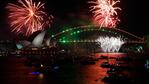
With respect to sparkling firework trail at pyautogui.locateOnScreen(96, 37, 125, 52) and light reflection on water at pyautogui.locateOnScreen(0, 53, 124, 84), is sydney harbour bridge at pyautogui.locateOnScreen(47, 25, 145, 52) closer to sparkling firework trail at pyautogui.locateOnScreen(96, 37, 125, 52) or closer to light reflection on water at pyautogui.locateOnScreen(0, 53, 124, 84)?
sparkling firework trail at pyautogui.locateOnScreen(96, 37, 125, 52)

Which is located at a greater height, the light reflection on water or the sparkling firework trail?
the sparkling firework trail

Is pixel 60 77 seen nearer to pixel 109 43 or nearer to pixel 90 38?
pixel 109 43

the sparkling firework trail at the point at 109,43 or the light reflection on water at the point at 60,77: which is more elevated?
the sparkling firework trail at the point at 109,43

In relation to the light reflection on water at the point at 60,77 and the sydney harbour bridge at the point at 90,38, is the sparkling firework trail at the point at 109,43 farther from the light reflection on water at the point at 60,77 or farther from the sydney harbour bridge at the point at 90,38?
the light reflection on water at the point at 60,77

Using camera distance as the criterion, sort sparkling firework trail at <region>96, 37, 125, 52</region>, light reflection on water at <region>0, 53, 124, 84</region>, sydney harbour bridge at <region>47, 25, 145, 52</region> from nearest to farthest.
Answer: light reflection on water at <region>0, 53, 124, 84</region> → sparkling firework trail at <region>96, 37, 125, 52</region> → sydney harbour bridge at <region>47, 25, 145, 52</region>

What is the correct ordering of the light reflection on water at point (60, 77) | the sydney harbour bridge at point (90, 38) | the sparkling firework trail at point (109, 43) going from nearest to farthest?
the light reflection on water at point (60, 77)
the sparkling firework trail at point (109, 43)
the sydney harbour bridge at point (90, 38)

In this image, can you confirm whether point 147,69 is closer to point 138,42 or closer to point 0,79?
point 0,79

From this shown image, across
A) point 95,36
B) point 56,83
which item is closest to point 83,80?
point 56,83

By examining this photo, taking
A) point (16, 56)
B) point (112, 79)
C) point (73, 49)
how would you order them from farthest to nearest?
point (73, 49) → point (16, 56) → point (112, 79)

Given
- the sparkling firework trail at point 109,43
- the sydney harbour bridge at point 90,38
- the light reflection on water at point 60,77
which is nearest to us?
the light reflection on water at point 60,77

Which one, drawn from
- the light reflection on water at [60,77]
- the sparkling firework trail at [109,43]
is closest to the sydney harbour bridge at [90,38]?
the sparkling firework trail at [109,43]

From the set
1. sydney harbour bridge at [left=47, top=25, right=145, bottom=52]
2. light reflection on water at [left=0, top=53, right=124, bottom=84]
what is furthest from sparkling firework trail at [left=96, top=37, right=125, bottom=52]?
light reflection on water at [left=0, top=53, right=124, bottom=84]
